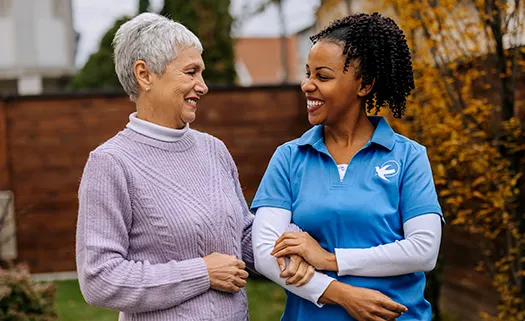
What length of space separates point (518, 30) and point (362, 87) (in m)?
→ 2.44

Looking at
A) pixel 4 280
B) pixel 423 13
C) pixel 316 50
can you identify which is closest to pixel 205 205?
pixel 316 50

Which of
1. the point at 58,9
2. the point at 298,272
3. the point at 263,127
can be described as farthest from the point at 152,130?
the point at 58,9

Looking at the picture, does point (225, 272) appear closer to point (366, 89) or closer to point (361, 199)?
point (361, 199)

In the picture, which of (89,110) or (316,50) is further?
(89,110)

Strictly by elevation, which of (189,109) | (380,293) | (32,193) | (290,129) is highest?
(189,109)

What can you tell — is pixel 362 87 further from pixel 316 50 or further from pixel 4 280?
pixel 4 280

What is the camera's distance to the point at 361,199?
199cm

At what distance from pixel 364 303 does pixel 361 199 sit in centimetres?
28

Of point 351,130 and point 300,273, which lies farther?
point 351,130

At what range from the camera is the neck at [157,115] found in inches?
86.9

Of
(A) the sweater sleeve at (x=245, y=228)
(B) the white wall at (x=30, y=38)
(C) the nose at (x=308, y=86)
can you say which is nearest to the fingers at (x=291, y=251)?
(A) the sweater sleeve at (x=245, y=228)

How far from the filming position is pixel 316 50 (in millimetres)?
2066

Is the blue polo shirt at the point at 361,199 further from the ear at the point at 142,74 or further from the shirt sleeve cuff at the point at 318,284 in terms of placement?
the ear at the point at 142,74

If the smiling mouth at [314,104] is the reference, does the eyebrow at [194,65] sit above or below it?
above
